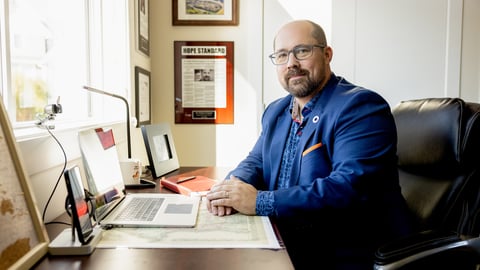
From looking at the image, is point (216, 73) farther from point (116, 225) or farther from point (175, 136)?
point (116, 225)

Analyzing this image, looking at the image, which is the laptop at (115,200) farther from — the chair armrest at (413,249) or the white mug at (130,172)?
the chair armrest at (413,249)

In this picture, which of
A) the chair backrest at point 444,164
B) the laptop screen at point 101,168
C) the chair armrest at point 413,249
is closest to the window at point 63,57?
the laptop screen at point 101,168

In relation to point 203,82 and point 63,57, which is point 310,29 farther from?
point 203,82

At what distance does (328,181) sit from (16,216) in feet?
2.73

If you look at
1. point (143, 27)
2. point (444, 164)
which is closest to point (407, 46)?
point (444, 164)

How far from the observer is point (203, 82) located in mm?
2768

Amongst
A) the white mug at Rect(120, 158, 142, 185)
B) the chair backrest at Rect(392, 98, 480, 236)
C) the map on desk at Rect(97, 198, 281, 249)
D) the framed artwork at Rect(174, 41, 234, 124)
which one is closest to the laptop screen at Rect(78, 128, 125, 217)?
the map on desk at Rect(97, 198, 281, 249)

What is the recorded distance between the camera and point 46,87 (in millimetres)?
1628

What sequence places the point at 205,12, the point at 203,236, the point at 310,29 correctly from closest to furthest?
the point at 203,236
the point at 310,29
the point at 205,12

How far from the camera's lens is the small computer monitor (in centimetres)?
181

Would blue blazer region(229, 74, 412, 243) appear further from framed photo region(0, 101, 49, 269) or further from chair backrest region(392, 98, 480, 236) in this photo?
framed photo region(0, 101, 49, 269)

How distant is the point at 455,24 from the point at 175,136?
6.83 feet

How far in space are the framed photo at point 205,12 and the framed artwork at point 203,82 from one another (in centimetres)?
15

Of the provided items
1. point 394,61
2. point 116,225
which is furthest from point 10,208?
point 394,61
